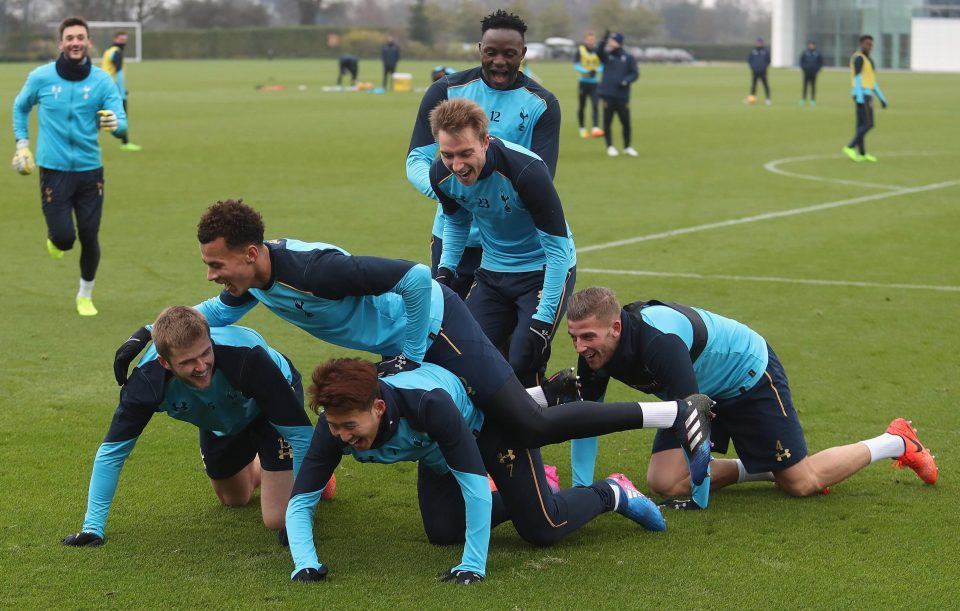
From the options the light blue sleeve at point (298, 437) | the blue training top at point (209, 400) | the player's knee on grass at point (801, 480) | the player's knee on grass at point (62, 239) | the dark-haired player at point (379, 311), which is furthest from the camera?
the player's knee on grass at point (62, 239)

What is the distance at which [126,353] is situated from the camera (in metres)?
5.79

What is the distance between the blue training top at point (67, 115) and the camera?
10.8m

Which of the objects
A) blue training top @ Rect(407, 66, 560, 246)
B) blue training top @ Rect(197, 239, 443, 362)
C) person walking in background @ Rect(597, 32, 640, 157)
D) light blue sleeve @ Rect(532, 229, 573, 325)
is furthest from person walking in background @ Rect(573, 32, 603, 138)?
blue training top @ Rect(197, 239, 443, 362)

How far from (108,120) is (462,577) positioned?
257 inches

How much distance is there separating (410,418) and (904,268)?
359 inches

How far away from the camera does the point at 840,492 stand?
265 inches

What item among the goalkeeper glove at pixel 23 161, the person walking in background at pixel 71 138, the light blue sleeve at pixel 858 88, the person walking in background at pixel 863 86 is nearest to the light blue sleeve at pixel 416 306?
the person walking in background at pixel 71 138

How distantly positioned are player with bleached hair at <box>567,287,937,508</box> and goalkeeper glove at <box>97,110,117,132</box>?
5.69 metres

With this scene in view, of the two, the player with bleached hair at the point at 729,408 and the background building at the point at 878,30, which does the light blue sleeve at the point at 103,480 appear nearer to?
the player with bleached hair at the point at 729,408

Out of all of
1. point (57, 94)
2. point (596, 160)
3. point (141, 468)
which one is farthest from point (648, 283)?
point (596, 160)

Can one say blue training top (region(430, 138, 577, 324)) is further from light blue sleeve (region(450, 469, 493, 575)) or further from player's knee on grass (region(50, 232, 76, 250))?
player's knee on grass (region(50, 232, 76, 250))

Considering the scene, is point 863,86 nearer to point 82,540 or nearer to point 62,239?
point 62,239

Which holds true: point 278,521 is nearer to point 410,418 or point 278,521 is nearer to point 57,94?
point 410,418

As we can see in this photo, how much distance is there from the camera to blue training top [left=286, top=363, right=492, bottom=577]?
17.6 ft
